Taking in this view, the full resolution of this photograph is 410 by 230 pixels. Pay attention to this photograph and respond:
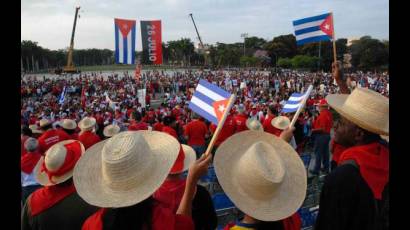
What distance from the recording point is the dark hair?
2021 mm

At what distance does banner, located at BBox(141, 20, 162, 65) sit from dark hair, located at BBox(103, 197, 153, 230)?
18.9 metres

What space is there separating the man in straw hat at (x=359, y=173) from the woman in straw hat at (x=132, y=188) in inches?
39.1

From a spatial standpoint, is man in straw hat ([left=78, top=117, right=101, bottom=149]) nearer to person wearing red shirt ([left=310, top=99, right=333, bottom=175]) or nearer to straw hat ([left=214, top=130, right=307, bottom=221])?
person wearing red shirt ([left=310, top=99, right=333, bottom=175])

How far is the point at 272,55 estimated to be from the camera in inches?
3428

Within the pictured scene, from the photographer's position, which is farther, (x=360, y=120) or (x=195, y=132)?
(x=195, y=132)

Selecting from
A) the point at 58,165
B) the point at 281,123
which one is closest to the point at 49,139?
the point at 58,165

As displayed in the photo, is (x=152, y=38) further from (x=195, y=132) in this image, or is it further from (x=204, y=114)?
(x=204, y=114)

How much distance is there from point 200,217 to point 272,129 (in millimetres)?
7140

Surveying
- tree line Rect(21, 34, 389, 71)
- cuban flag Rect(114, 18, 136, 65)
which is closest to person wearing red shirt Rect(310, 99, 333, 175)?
cuban flag Rect(114, 18, 136, 65)

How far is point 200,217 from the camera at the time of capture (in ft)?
9.02

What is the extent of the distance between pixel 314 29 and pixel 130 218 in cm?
781
